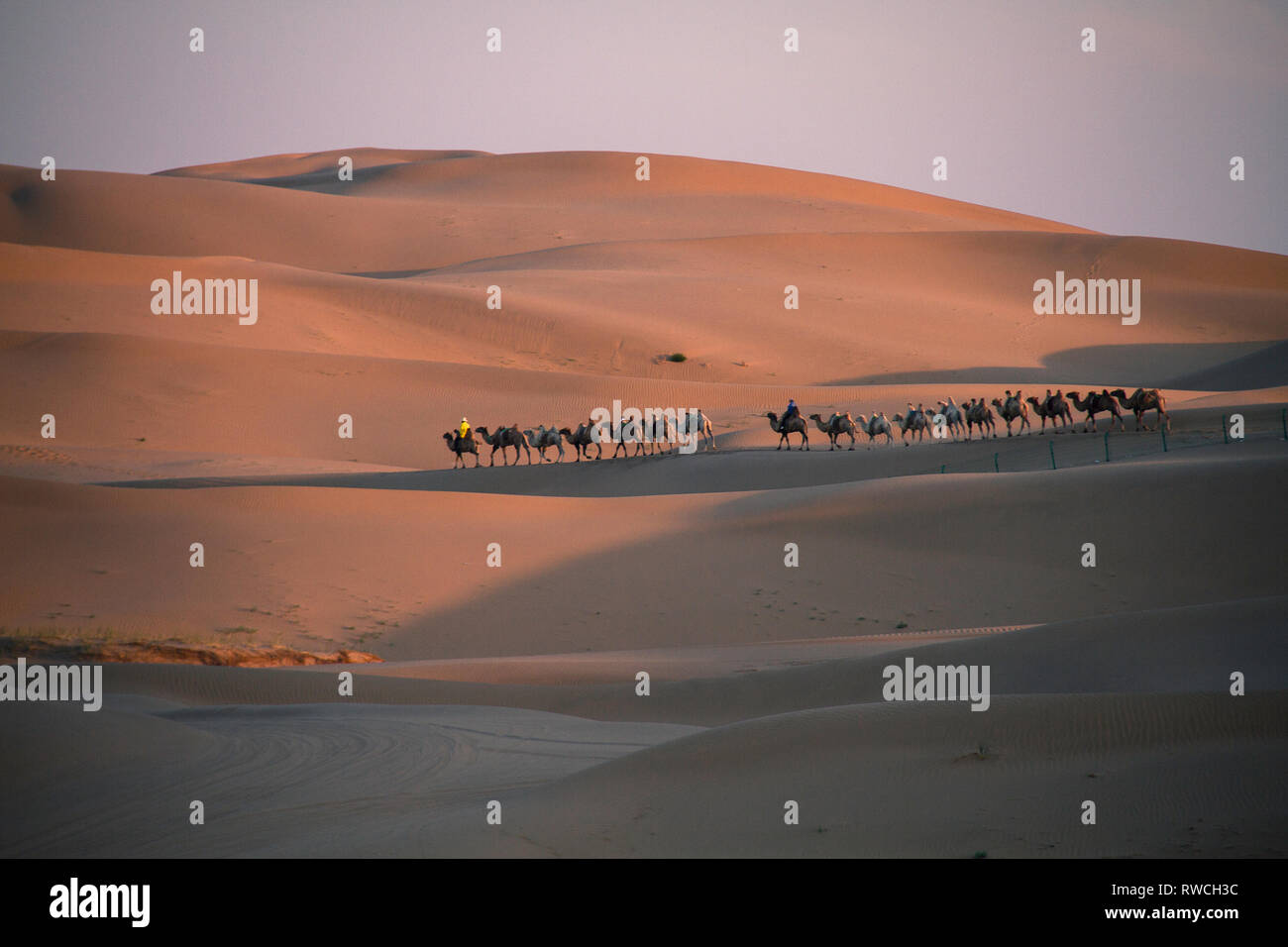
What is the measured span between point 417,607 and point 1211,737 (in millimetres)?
13350

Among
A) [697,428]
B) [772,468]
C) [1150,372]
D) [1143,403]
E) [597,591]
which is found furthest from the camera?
[1150,372]

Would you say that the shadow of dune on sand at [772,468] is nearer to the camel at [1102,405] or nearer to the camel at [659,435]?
the camel at [1102,405]

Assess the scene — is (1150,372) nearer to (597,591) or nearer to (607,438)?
(607,438)

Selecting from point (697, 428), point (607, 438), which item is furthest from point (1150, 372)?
point (607, 438)

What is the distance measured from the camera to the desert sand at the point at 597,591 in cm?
720

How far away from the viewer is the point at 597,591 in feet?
63.6

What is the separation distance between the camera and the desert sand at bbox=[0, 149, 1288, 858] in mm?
7195

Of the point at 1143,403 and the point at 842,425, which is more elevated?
the point at 842,425

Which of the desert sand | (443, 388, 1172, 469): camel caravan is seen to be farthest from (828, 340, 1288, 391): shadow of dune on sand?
(443, 388, 1172, 469): camel caravan

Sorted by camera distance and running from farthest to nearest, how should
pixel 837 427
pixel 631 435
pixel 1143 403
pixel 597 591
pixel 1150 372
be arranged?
pixel 1150 372 < pixel 631 435 < pixel 837 427 < pixel 1143 403 < pixel 597 591

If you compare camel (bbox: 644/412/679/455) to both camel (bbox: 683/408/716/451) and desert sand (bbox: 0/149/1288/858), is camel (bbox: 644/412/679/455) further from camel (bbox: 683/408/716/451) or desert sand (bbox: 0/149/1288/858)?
desert sand (bbox: 0/149/1288/858)

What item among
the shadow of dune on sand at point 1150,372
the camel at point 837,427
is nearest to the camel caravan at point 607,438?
the camel at point 837,427

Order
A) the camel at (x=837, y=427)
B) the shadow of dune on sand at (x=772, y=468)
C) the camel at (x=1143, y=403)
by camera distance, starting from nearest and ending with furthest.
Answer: the shadow of dune on sand at (x=772, y=468), the camel at (x=1143, y=403), the camel at (x=837, y=427)
